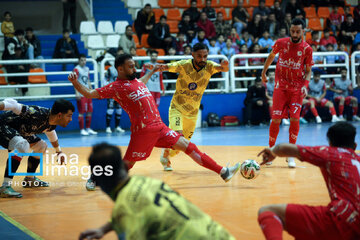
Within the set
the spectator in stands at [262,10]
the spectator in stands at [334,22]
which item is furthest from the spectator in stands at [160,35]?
the spectator in stands at [334,22]

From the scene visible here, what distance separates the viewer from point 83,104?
14594 millimetres

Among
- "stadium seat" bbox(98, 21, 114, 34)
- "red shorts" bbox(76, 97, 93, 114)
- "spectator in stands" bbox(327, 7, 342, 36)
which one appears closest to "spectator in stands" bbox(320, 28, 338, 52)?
"spectator in stands" bbox(327, 7, 342, 36)

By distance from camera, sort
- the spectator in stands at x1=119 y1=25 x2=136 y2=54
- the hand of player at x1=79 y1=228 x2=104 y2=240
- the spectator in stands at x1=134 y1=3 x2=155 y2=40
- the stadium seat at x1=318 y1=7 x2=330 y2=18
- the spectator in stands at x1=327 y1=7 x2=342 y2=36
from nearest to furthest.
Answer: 1. the hand of player at x1=79 y1=228 x2=104 y2=240
2. the spectator in stands at x1=119 y1=25 x2=136 y2=54
3. the spectator in stands at x1=134 y1=3 x2=155 y2=40
4. the spectator in stands at x1=327 y1=7 x2=342 y2=36
5. the stadium seat at x1=318 y1=7 x2=330 y2=18

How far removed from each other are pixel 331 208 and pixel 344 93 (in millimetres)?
13798

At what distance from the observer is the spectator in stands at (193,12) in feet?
61.9

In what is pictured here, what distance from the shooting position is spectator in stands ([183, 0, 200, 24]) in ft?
61.9

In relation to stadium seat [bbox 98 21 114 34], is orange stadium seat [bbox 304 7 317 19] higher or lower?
higher

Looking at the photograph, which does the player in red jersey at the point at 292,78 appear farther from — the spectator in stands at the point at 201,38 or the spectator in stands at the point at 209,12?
the spectator in stands at the point at 209,12

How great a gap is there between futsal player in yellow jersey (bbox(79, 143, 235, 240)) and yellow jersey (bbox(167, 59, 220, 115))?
5198 mm

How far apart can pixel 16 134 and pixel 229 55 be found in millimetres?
11025

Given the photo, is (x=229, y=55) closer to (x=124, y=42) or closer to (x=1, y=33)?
(x=124, y=42)

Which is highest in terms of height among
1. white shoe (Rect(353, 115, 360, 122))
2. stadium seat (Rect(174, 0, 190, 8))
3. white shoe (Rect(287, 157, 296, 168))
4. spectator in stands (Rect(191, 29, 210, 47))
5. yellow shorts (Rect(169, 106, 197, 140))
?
stadium seat (Rect(174, 0, 190, 8))

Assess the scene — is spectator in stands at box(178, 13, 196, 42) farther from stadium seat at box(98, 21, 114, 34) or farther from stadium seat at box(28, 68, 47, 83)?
stadium seat at box(28, 68, 47, 83)

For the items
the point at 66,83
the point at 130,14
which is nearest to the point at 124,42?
the point at 66,83
